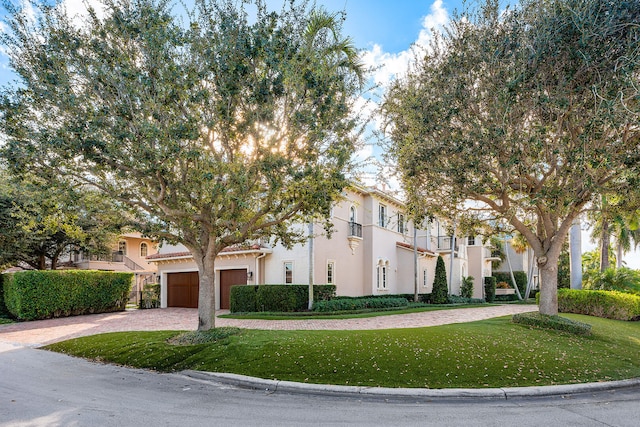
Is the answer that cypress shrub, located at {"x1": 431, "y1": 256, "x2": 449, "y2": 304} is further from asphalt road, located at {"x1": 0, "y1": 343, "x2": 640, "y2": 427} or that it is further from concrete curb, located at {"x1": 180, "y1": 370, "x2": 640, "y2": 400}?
asphalt road, located at {"x1": 0, "y1": 343, "x2": 640, "y2": 427}

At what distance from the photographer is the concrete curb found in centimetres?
759

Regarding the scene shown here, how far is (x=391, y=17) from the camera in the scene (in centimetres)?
1174

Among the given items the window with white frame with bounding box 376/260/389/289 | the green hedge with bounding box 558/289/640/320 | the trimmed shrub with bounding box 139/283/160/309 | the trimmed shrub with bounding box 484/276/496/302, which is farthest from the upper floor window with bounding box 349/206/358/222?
the trimmed shrub with bounding box 484/276/496/302

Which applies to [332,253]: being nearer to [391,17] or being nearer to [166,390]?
[391,17]

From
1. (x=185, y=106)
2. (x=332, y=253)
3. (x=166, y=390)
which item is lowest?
(x=166, y=390)

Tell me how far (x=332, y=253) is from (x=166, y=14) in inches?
668

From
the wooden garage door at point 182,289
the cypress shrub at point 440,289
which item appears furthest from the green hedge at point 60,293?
the cypress shrub at point 440,289

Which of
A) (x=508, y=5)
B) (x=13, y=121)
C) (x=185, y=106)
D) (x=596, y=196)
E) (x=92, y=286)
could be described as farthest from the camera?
(x=92, y=286)

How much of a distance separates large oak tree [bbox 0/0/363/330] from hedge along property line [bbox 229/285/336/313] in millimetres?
10568

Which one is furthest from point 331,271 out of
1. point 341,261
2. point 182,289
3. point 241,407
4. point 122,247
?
point 122,247

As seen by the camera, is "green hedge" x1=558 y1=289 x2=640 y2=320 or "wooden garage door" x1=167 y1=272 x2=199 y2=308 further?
"wooden garage door" x1=167 y1=272 x2=199 y2=308

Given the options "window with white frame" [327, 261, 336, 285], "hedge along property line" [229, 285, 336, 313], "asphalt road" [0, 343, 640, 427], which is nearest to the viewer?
"asphalt road" [0, 343, 640, 427]

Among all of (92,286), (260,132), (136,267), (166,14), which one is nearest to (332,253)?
(92,286)

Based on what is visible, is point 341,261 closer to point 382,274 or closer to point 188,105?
point 382,274
